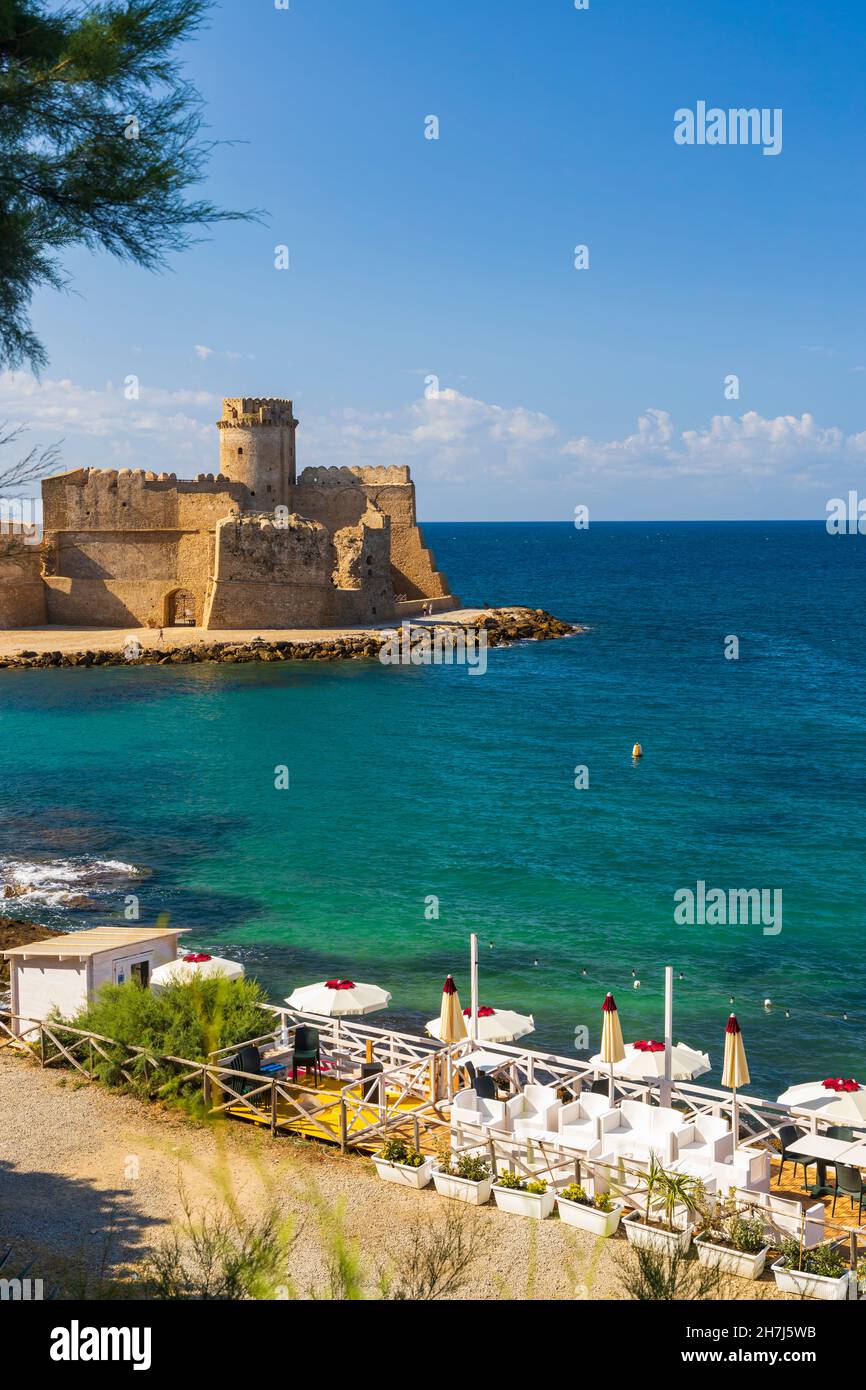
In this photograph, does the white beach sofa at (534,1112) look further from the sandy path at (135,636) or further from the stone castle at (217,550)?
the stone castle at (217,550)

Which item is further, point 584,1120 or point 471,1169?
point 584,1120

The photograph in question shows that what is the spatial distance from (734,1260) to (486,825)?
20673 millimetres

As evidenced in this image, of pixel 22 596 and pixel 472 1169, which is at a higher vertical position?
pixel 22 596

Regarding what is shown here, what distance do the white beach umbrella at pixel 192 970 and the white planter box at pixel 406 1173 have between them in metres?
4.16

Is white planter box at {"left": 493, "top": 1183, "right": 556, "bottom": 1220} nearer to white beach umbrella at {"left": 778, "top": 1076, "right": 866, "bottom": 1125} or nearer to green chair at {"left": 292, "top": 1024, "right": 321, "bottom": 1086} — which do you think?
white beach umbrella at {"left": 778, "top": 1076, "right": 866, "bottom": 1125}

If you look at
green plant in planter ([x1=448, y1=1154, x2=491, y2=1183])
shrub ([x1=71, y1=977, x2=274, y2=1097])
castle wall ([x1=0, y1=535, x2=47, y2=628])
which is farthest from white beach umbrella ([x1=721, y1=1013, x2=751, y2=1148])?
castle wall ([x1=0, y1=535, x2=47, y2=628])

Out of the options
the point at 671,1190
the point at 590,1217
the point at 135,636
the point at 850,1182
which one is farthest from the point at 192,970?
the point at 135,636

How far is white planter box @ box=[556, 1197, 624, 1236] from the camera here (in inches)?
448

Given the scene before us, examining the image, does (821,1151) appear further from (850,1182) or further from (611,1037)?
(611,1037)

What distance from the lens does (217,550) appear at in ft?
194

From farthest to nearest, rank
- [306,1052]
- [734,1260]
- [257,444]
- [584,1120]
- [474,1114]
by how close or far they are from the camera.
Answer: [257,444], [306,1052], [584,1120], [474,1114], [734,1260]

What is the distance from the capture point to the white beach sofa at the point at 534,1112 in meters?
13.2

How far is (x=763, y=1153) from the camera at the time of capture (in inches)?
481

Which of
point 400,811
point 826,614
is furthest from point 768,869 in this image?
point 826,614
